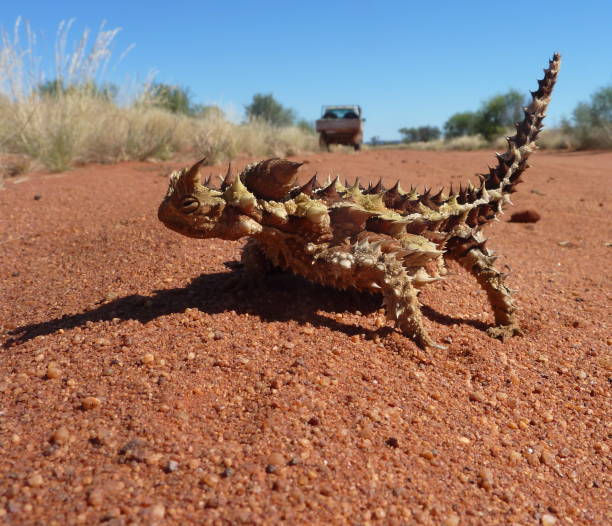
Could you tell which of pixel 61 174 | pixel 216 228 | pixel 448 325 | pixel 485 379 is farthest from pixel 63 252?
pixel 61 174

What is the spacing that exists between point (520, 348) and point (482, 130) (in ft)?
142

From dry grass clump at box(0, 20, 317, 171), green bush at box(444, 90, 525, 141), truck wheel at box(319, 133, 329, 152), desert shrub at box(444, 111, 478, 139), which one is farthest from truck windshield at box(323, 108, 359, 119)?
desert shrub at box(444, 111, 478, 139)

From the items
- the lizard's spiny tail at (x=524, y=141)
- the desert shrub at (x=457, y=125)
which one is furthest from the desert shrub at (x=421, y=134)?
the lizard's spiny tail at (x=524, y=141)

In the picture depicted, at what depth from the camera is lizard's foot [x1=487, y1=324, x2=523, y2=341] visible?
322 cm

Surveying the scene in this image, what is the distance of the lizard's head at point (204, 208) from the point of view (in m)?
2.31

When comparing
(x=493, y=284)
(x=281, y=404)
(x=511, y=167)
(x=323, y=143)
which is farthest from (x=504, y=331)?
(x=323, y=143)

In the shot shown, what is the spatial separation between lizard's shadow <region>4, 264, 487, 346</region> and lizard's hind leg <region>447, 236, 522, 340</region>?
0.15m

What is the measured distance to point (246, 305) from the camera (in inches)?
120

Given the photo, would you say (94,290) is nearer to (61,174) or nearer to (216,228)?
(216,228)

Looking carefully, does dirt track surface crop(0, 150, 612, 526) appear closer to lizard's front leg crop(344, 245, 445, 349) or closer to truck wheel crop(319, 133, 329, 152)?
lizard's front leg crop(344, 245, 445, 349)

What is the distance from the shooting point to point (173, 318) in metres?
2.85

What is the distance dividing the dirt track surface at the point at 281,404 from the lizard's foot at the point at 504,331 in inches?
3.3

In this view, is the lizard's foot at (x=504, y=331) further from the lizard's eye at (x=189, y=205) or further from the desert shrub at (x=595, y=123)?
the desert shrub at (x=595, y=123)

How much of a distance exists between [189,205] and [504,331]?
85.3 inches
